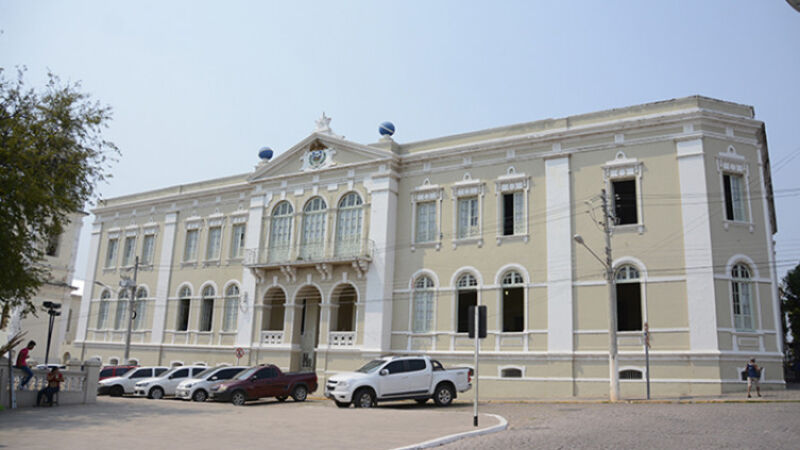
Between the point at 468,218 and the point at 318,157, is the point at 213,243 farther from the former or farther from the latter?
the point at 468,218

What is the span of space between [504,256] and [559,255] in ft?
8.17

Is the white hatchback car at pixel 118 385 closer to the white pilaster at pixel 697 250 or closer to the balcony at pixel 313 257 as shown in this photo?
the balcony at pixel 313 257

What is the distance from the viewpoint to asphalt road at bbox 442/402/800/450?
11.1m

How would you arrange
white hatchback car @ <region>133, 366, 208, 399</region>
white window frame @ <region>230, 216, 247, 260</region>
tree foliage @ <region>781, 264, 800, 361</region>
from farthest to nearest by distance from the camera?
tree foliage @ <region>781, 264, 800, 361</region>, white window frame @ <region>230, 216, 247, 260</region>, white hatchback car @ <region>133, 366, 208, 399</region>

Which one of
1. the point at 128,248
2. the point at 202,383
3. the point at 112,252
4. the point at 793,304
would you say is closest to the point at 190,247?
the point at 128,248

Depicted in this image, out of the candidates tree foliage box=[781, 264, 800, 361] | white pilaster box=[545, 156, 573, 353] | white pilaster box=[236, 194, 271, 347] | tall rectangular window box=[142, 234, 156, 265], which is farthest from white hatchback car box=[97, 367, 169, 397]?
tree foliage box=[781, 264, 800, 361]

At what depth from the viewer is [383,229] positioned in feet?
98.8

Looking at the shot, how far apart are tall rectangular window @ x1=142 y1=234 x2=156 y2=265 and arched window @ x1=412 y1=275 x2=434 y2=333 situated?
19.5 meters

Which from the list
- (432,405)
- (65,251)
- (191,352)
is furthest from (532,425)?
(65,251)

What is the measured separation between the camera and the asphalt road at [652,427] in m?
11.1

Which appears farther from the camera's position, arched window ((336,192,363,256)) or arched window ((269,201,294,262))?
arched window ((269,201,294,262))

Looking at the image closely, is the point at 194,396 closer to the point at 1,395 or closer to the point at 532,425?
the point at 1,395

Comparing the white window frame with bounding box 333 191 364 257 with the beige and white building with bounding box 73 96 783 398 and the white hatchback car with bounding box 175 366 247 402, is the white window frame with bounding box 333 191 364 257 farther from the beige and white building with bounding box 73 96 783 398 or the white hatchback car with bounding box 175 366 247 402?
the white hatchback car with bounding box 175 366 247 402

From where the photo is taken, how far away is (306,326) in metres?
33.5
